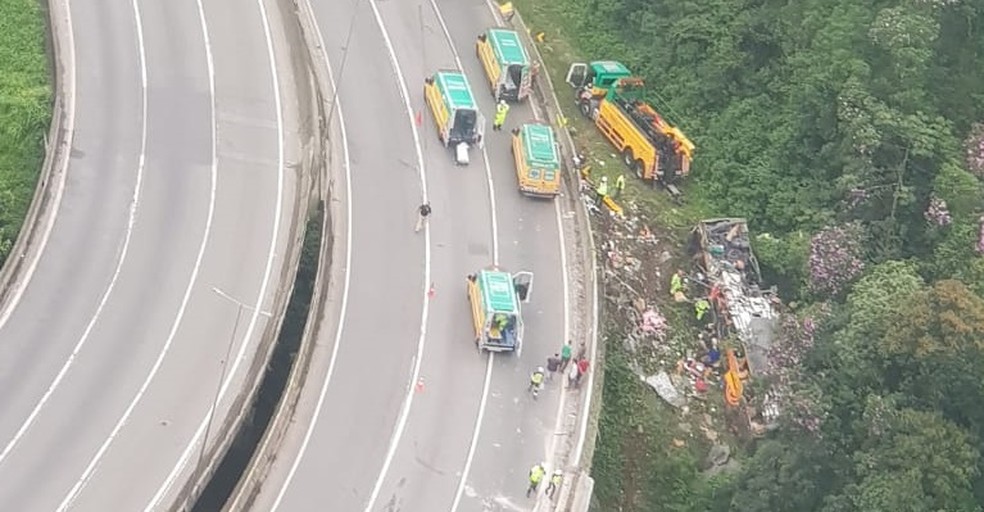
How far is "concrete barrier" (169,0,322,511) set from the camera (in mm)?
41688

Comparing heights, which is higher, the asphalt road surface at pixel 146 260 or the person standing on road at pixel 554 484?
the asphalt road surface at pixel 146 260

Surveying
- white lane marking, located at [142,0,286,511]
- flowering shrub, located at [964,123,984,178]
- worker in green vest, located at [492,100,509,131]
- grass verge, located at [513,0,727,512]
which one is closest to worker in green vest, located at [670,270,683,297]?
grass verge, located at [513,0,727,512]

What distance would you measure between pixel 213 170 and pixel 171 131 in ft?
10.2

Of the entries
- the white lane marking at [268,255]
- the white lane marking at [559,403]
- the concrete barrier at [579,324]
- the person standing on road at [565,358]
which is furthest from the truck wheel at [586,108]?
the person standing on road at [565,358]

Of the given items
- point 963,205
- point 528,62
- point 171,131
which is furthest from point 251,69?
point 963,205

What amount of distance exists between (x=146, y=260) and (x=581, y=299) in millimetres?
16305

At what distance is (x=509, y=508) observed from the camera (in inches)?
1700

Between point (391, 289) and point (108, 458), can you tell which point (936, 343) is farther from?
point (108, 458)

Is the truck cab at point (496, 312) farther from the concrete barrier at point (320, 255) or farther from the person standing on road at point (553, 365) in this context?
the concrete barrier at point (320, 255)

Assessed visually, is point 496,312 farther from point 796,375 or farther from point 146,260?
point 146,260

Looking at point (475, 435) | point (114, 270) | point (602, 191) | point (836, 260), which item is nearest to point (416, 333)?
point (475, 435)

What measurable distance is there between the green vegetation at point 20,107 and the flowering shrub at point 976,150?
36573 millimetres

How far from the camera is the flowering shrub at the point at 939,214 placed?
49.4 meters

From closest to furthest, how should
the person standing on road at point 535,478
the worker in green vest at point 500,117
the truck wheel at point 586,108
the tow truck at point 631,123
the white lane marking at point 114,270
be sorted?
the white lane marking at point 114,270
the person standing on road at point 535,478
the worker in green vest at point 500,117
the tow truck at point 631,123
the truck wheel at point 586,108
